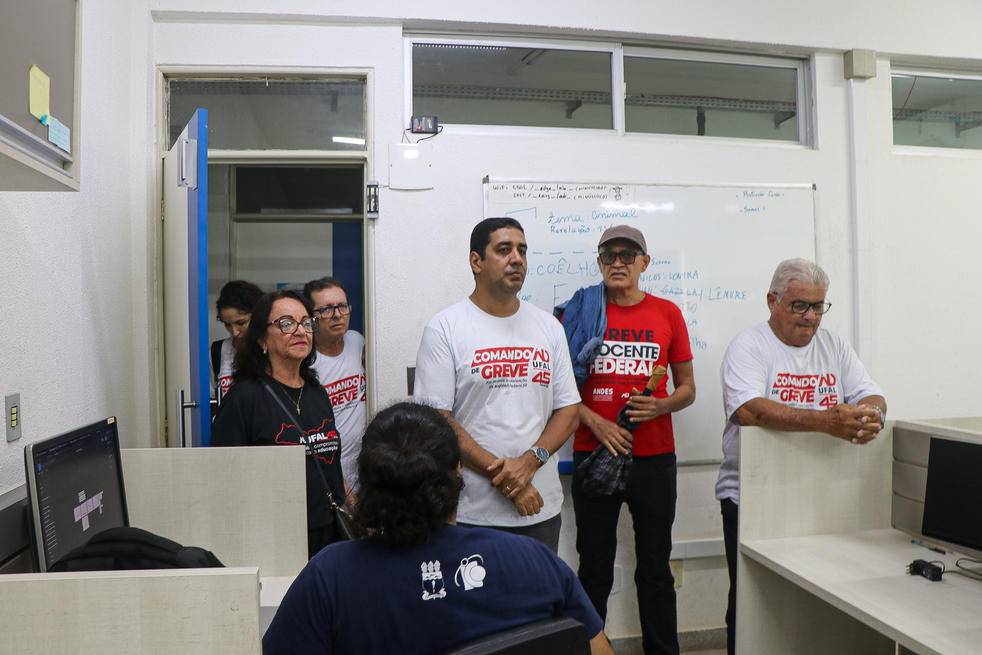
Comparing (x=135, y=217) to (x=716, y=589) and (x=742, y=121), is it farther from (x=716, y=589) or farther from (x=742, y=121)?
(x=716, y=589)

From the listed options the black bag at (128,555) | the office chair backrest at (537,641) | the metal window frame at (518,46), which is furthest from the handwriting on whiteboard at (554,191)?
the office chair backrest at (537,641)

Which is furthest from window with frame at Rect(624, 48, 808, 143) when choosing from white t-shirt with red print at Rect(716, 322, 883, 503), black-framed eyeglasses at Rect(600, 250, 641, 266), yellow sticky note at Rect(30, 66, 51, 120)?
yellow sticky note at Rect(30, 66, 51, 120)

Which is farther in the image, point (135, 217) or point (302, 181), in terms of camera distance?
point (302, 181)

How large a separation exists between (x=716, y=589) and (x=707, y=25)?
8.47 feet

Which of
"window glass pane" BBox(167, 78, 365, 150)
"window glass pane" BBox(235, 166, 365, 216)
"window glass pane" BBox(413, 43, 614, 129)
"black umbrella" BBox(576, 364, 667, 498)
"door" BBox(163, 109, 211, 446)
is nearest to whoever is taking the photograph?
"door" BBox(163, 109, 211, 446)

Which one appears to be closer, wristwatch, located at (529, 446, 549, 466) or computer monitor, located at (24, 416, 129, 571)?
computer monitor, located at (24, 416, 129, 571)

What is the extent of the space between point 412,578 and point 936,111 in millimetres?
3731

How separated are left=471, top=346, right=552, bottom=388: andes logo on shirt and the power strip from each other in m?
1.11

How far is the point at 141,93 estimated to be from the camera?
109 inches

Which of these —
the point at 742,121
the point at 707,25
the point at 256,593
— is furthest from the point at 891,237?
the point at 256,593

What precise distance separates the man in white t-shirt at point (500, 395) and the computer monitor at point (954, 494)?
1042 mm

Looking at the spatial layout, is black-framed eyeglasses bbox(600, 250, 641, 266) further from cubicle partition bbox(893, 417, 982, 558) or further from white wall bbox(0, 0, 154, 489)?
white wall bbox(0, 0, 154, 489)

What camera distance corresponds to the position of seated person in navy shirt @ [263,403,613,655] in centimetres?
99

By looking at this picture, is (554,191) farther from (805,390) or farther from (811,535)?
(811,535)
